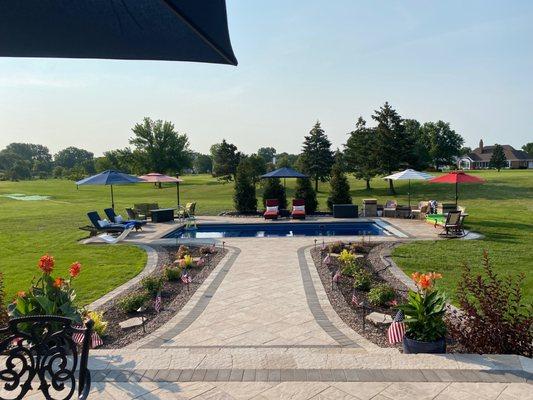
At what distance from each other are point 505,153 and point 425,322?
363 ft

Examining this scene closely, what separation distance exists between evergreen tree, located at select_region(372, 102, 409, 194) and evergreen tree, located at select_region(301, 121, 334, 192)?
518cm

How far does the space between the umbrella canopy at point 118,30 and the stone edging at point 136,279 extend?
6.35 metres

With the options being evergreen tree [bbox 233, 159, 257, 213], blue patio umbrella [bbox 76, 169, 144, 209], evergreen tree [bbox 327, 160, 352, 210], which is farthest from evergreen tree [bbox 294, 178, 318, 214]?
blue patio umbrella [bbox 76, 169, 144, 209]

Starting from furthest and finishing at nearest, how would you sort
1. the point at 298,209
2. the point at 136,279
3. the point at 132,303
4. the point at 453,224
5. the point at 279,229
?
the point at 298,209, the point at 279,229, the point at 453,224, the point at 136,279, the point at 132,303

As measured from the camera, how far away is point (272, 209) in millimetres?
20719

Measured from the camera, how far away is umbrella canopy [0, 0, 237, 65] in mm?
2125

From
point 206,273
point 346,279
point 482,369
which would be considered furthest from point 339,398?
point 206,273

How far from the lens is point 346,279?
9.45 metres

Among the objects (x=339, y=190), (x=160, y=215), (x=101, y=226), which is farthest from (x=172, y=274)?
(x=339, y=190)

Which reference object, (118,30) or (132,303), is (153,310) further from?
(118,30)

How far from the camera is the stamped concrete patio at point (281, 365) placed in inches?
160

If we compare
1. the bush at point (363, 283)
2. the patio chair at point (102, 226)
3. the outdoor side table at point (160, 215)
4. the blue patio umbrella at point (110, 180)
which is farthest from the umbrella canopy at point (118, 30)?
the outdoor side table at point (160, 215)

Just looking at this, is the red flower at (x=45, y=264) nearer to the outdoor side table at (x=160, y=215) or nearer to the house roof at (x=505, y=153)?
the outdoor side table at (x=160, y=215)

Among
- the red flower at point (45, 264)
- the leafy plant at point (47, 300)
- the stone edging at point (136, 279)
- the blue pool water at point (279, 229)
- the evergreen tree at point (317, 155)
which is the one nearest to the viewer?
the leafy plant at point (47, 300)
